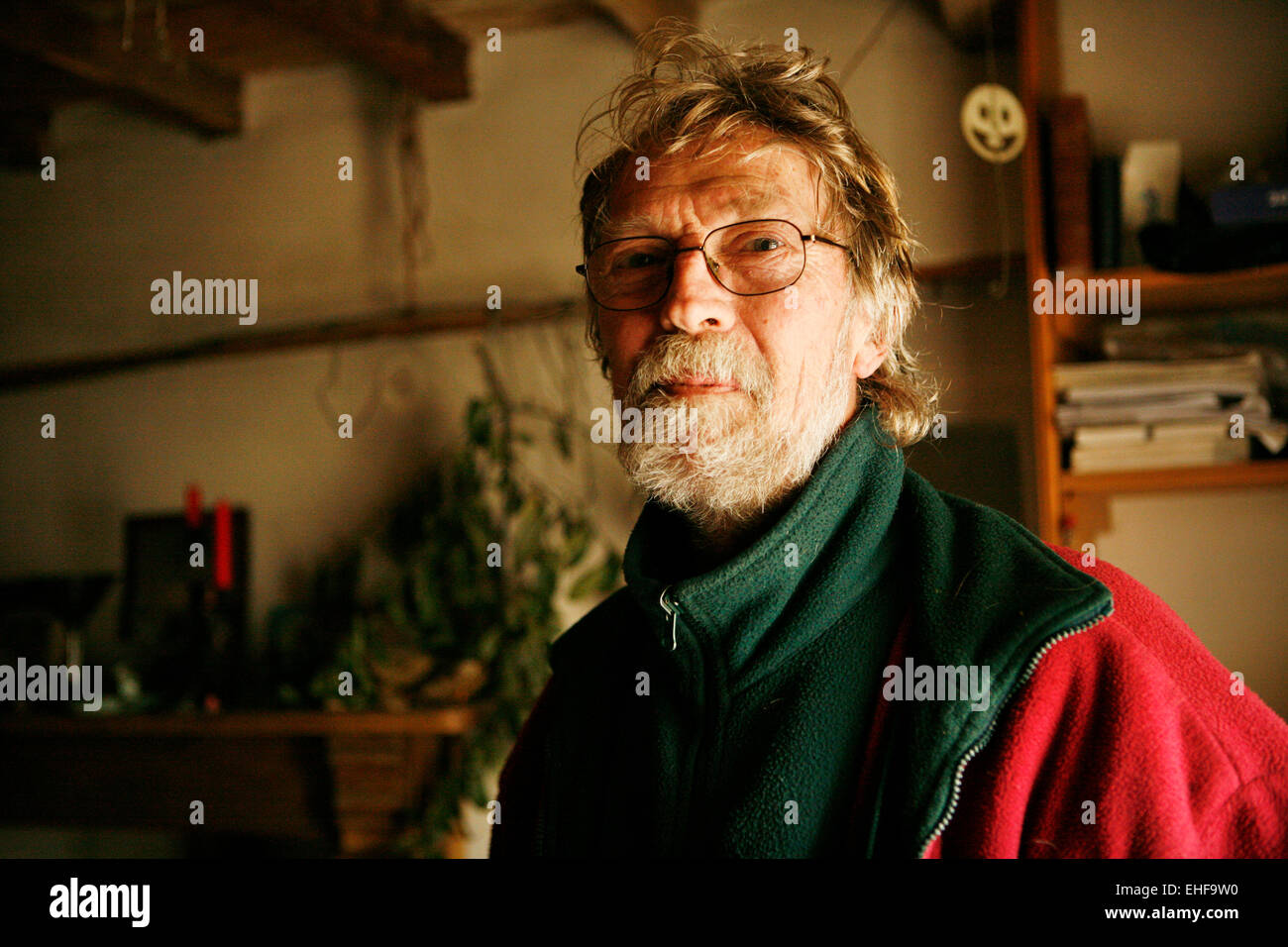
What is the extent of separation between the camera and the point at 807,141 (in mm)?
983

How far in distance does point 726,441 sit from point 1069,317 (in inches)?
43.0

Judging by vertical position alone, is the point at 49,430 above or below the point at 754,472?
above

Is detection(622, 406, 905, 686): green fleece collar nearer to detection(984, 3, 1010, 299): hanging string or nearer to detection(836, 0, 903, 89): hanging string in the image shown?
detection(984, 3, 1010, 299): hanging string

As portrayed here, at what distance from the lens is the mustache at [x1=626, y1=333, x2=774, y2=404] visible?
2.97 ft

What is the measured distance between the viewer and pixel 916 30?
2.11 metres

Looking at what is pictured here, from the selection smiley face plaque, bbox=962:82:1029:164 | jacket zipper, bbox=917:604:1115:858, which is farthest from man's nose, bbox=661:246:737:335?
smiley face plaque, bbox=962:82:1029:164

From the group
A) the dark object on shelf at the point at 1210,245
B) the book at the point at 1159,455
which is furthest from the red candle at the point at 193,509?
the dark object on shelf at the point at 1210,245

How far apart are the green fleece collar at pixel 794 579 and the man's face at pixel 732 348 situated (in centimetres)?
6

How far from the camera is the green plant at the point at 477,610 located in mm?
2139

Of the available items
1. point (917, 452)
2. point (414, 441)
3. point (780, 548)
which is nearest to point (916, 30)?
point (917, 452)

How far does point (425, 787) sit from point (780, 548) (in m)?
1.59

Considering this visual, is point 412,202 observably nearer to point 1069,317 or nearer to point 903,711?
point 1069,317
